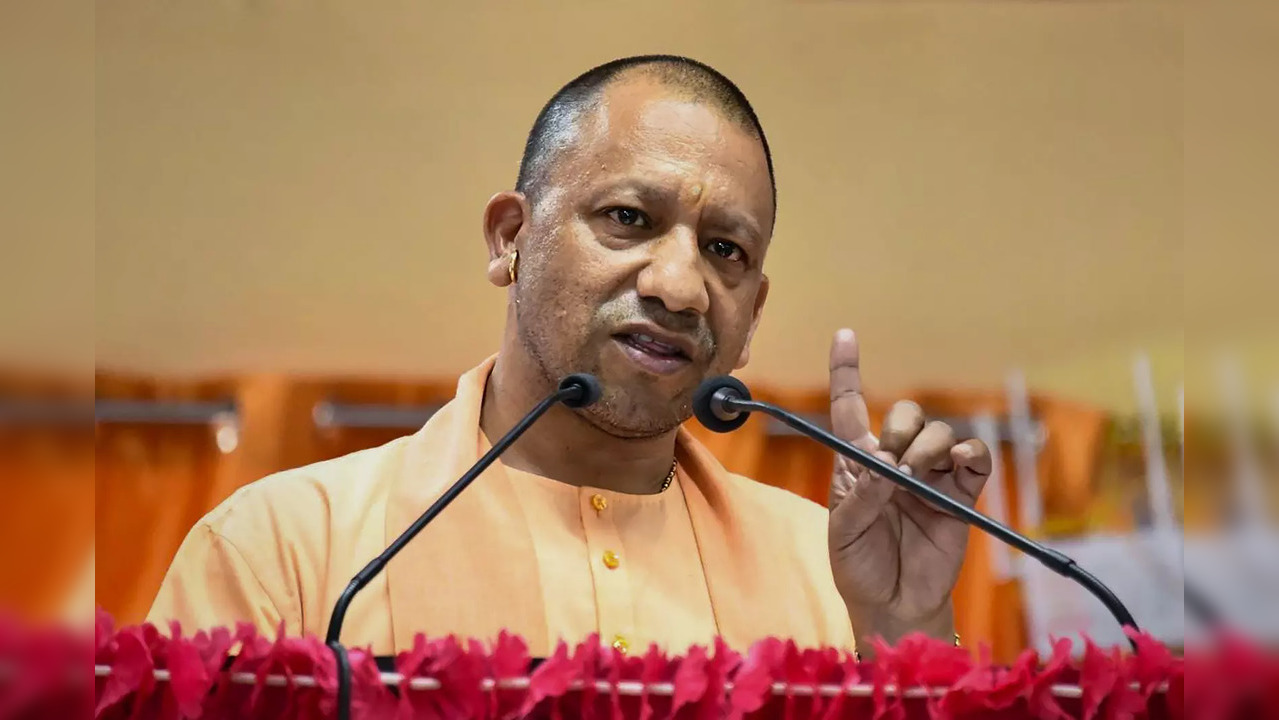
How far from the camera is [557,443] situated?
7.61 feet

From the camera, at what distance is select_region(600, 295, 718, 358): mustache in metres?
2.20

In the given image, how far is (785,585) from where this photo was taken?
92.6 inches

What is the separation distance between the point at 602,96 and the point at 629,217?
0.82 feet

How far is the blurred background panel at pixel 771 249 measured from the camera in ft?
8.70

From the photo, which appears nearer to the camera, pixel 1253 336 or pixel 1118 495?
pixel 1253 336

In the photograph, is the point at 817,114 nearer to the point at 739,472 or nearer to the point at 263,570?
the point at 739,472

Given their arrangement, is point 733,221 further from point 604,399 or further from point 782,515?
point 782,515

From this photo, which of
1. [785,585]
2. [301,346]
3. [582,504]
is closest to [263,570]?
[582,504]

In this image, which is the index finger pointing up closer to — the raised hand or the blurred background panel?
the raised hand

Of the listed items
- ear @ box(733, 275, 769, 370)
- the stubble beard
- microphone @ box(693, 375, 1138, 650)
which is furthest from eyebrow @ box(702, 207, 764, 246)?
microphone @ box(693, 375, 1138, 650)

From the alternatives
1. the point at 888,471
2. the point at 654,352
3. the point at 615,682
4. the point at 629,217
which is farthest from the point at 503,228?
the point at 615,682

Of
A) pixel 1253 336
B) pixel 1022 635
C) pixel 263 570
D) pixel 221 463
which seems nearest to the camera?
pixel 1253 336

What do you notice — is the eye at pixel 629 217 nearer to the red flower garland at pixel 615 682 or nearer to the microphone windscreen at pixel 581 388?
the microphone windscreen at pixel 581 388

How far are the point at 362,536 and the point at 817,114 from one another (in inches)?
52.5
